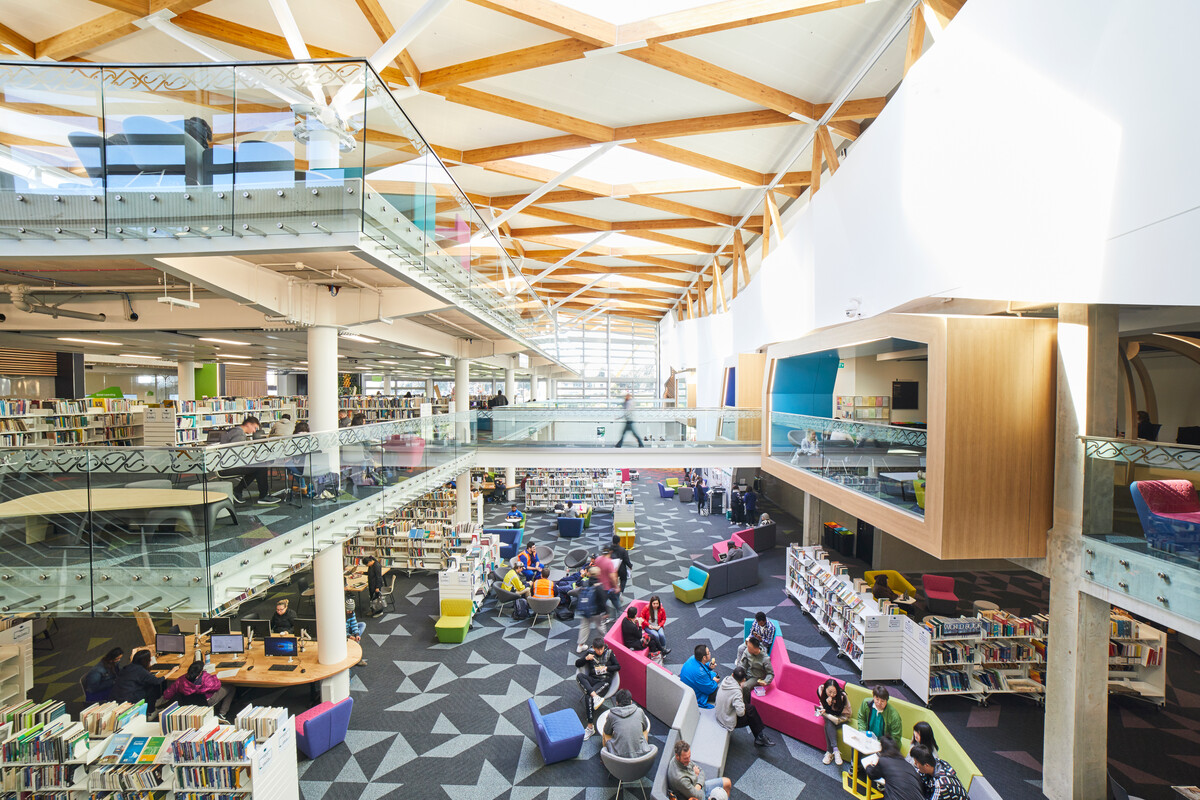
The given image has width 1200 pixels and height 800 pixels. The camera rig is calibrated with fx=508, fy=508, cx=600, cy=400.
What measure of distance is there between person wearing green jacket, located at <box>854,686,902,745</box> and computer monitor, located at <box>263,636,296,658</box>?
6.95 meters

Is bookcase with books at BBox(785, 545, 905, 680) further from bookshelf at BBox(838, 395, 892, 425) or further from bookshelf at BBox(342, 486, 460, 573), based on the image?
bookshelf at BBox(342, 486, 460, 573)

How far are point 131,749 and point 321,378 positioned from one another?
4052mm

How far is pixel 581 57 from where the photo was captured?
7250 millimetres

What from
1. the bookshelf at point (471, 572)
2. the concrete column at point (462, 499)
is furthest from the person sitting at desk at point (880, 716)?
the concrete column at point (462, 499)

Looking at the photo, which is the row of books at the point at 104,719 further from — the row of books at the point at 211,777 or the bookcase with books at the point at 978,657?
the bookcase with books at the point at 978,657

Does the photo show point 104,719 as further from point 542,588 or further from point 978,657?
point 978,657

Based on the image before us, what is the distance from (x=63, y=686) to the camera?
697cm

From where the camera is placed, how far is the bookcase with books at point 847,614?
6781mm

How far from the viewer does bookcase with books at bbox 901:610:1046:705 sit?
6387mm

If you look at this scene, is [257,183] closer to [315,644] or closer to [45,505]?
[45,505]

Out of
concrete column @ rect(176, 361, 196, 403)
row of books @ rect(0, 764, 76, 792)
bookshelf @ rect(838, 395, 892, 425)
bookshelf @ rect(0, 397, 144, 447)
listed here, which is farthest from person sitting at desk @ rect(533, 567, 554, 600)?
concrete column @ rect(176, 361, 196, 403)

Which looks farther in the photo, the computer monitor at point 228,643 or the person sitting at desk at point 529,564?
the person sitting at desk at point 529,564

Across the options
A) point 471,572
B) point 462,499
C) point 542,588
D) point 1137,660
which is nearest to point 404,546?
point 462,499

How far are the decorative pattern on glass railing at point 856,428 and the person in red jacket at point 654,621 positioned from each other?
3915 mm
